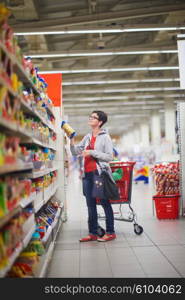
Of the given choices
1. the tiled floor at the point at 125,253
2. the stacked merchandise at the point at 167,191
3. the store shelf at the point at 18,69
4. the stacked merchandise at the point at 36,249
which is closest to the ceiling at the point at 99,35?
the stacked merchandise at the point at 167,191

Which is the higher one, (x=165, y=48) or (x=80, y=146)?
(x=165, y=48)

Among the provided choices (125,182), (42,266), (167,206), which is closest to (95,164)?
(125,182)

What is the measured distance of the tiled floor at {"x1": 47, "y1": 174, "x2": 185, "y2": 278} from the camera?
359 cm

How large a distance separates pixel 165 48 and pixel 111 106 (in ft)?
45.3

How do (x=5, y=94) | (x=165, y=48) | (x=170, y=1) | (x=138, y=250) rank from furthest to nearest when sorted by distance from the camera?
1. (x=165, y=48)
2. (x=170, y=1)
3. (x=138, y=250)
4. (x=5, y=94)

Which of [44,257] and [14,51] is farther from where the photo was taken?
[44,257]

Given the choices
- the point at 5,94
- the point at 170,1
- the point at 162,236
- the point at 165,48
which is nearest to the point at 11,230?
the point at 5,94

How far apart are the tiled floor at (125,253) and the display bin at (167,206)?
0.15 m

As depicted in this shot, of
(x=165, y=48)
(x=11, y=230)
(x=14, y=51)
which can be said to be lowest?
(x=11, y=230)

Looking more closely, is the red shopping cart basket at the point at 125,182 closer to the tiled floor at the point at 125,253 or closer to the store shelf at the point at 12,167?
the tiled floor at the point at 125,253

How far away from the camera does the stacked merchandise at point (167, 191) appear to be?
6.37m

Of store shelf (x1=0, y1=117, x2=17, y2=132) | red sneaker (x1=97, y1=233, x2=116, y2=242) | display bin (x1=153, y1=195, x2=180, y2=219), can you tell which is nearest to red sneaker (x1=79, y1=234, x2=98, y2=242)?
red sneaker (x1=97, y1=233, x2=116, y2=242)

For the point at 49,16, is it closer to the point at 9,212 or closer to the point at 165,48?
the point at 165,48

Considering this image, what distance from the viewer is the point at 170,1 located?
32.8 ft
